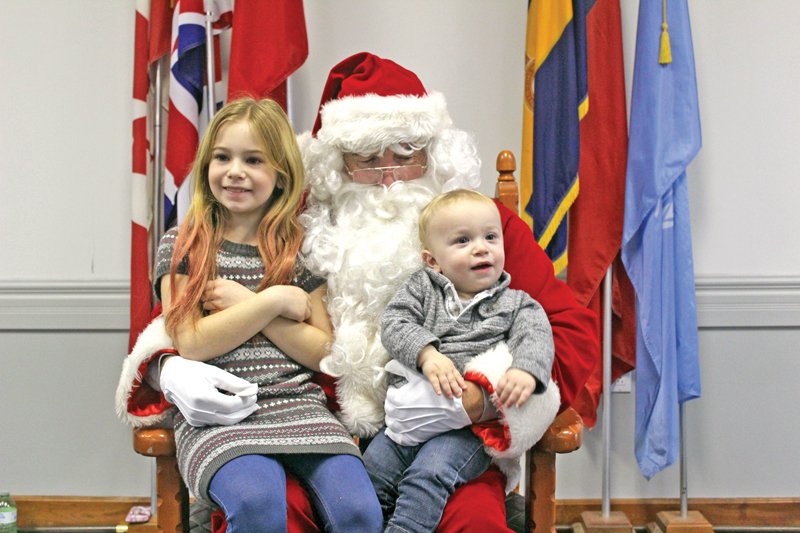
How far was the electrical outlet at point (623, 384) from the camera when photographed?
2729 millimetres

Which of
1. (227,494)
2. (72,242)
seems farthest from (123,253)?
(227,494)

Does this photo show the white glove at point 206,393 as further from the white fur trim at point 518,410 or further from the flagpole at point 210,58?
the flagpole at point 210,58

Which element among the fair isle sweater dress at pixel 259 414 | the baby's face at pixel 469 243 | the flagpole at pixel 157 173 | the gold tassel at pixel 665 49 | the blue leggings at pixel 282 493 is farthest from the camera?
the flagpole at pixel 157 173

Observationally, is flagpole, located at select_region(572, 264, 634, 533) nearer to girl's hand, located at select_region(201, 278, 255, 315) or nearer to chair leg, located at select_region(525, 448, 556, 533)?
chair leg, located at select_region(525, 448, 556, 533)

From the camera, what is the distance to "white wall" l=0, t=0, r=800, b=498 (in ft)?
8.82

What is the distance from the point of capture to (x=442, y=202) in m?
1.58

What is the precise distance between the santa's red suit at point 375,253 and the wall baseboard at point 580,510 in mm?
1472

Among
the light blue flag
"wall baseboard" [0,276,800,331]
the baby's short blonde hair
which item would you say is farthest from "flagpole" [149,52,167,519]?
→ the light blue flag

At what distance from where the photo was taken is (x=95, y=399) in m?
2.78

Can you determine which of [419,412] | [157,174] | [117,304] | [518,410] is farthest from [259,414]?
[117,304]

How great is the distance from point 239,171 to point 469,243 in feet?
2.11

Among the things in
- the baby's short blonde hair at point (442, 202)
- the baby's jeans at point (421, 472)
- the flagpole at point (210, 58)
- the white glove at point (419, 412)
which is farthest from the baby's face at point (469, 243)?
the flagpole at point (210, 58)

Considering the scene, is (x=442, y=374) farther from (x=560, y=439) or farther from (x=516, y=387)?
(x=560, y=439)

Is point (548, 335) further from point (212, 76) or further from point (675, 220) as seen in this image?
point (212, 76)
